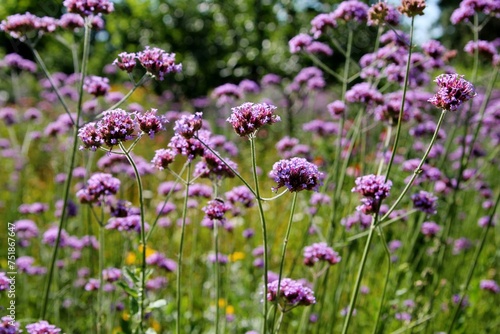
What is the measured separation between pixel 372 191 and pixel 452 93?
455 mm

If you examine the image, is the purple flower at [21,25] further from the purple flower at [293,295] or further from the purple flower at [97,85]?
the purple flower at [293,295]

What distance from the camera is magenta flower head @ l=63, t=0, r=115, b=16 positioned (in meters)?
2.61

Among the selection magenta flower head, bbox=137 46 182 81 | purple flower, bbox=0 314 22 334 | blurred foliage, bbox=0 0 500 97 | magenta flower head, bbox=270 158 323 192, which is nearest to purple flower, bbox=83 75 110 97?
magenta flower head, bbox=137 46 182 81

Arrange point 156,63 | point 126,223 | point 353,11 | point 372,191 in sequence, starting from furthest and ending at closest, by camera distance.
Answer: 1. point 353,11
2. point 126,223
3. point 156,63
4. point 372,191

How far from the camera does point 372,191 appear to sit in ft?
6.71

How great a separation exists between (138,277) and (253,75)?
10572mm

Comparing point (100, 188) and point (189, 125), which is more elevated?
point (100, 188)

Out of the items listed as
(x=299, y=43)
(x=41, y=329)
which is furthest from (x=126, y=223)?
(x=299, y=43)

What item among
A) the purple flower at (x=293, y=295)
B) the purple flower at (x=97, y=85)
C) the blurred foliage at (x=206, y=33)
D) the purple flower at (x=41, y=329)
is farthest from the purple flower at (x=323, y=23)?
the blurred foliage at (x=206, y=33)

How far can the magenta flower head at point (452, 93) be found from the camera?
185 centimetres

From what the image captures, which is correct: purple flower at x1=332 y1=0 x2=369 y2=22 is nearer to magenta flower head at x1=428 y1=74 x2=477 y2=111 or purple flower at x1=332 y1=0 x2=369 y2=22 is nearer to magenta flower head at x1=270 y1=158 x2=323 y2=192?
magenta flower head at x1=428 y1=74 x2=477 y2=111

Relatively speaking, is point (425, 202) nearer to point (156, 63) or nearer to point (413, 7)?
point (413, 7)

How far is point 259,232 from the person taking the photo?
566 cm

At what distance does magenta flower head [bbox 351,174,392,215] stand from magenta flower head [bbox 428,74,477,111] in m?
0.36
